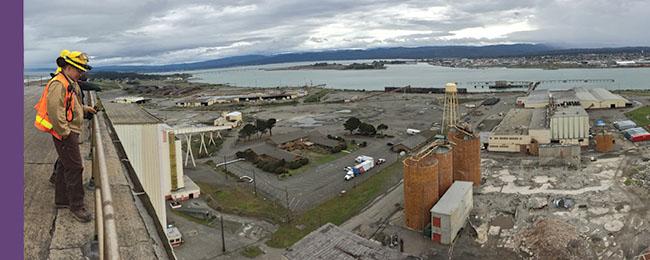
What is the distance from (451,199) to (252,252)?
5.05 metres

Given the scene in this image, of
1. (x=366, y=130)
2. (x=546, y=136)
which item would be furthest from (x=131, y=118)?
(x=546, y=136)

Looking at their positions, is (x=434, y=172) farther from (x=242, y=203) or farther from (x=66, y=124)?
(x=66, y=124)

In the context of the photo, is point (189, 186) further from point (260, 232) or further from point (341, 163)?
point (341, 163)

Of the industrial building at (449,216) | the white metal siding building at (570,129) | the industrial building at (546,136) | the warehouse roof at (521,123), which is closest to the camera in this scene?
the industrial building at (449,216)

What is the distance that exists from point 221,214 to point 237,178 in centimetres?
369

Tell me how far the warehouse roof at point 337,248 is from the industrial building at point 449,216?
224 centimetres

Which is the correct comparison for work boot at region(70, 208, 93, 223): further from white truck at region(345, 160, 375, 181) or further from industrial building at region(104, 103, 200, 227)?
white truck at region(345, 160, 375, 181)

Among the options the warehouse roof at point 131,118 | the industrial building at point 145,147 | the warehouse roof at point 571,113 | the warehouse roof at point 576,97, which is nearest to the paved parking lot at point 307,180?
the warehouse roof at point 131,118

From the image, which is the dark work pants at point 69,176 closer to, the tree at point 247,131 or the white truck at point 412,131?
the tree at point 247,131

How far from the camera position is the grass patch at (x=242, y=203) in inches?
487

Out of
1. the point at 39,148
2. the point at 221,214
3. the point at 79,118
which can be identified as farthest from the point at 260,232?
the point at 79,118

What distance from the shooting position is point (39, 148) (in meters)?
3.12

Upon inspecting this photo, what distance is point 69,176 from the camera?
1.99 meters

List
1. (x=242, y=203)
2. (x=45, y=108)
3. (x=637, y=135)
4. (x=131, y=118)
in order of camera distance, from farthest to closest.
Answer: (x=637, y=135), (x=242, y=203), (x=131, y=118), (x=45, y=108)
